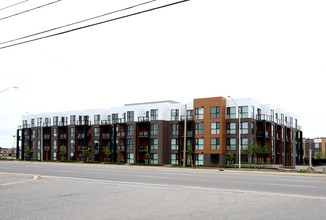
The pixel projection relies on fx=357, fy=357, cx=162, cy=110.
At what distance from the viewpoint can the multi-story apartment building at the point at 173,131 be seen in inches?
2212

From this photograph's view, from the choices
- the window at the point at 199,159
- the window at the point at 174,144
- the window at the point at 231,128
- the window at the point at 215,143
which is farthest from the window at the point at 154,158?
the window at the point at 231,128

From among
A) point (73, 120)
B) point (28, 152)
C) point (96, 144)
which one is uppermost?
point (73, 120)

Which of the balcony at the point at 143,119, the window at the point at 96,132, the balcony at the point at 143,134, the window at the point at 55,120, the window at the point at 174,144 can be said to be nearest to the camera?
the window at the point at 174,144

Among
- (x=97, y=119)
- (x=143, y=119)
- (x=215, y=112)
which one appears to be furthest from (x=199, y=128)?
(x=97, y=119)

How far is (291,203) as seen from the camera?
12453 millimetres

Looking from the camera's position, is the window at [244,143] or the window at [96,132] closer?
the window at [244,143]

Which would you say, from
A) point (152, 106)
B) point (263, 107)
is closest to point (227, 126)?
point (263, 107)

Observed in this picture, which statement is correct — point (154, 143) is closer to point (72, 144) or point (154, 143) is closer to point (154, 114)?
point (154, 114)

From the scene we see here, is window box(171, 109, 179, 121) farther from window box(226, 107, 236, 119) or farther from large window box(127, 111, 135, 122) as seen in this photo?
window box(226, 107, 236, 119)

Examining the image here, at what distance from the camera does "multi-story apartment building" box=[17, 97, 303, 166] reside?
184ft

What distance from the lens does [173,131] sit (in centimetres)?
6222

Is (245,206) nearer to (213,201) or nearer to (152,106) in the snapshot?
(213,201)

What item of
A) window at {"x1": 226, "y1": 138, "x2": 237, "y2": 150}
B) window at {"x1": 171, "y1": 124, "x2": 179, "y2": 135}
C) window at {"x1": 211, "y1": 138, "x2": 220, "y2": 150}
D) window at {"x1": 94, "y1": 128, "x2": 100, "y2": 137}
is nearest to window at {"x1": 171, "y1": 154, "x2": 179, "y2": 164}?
window at {"x1": 171, "y1": 124, "x2": 179, "y2": 135}

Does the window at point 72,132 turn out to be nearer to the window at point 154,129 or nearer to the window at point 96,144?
the window at point 96,144
